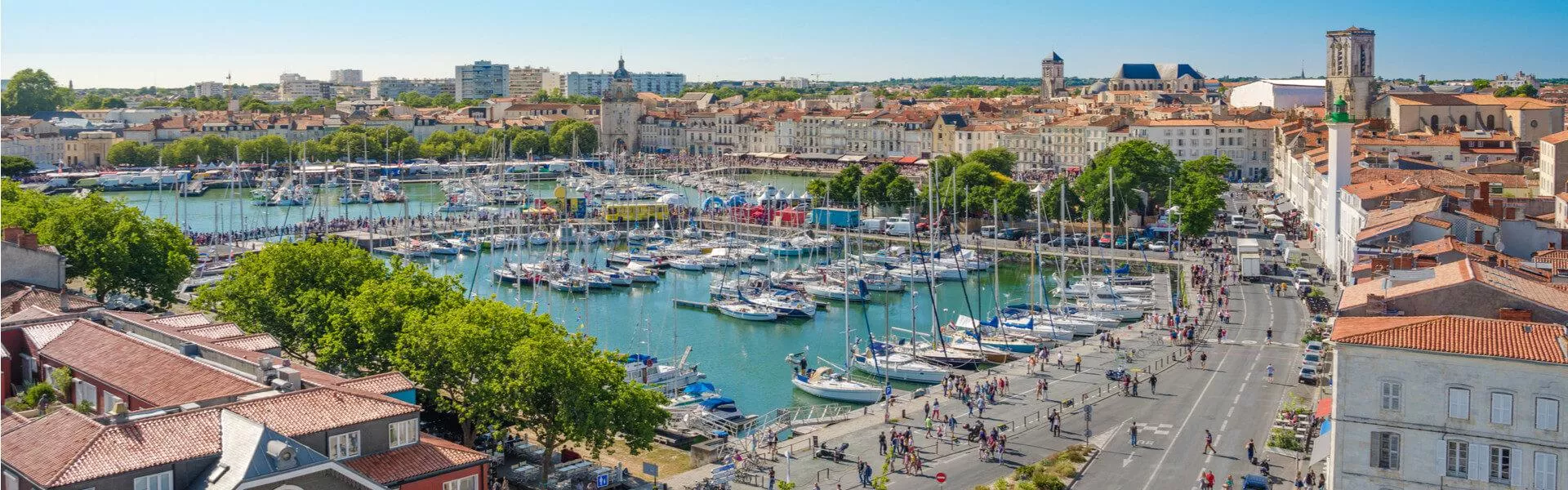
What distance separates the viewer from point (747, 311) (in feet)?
125

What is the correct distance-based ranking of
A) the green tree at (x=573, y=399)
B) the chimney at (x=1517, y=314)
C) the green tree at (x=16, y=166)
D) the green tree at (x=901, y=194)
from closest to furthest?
1. the green tree at (x=573, y=399)
2. the chimney at (x=1517, y=314)
3. the green tree at (x=901, y=194)
4. the green tree at (x=16, y=166)

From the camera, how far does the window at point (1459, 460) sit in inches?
635

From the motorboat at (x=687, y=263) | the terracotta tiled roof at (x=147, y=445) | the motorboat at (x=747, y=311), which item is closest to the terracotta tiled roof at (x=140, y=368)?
the terracotta tiled roof at (x=147, y=445)

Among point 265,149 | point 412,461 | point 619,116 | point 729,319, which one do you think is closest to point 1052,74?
point 619,116

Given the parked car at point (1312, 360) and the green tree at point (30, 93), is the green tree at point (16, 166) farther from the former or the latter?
the parked car at point (1312, 360)

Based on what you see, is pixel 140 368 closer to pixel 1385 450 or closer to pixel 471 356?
pixel 471 356

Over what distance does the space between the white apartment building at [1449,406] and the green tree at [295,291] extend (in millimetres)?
15094

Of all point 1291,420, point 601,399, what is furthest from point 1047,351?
point 601,399

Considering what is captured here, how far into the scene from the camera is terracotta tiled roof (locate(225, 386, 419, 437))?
1452cm

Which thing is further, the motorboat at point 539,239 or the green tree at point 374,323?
the motorboat at point 539,239

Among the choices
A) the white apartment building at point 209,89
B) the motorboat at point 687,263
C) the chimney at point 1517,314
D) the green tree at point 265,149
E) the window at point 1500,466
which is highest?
the white apartment building at point 209,89

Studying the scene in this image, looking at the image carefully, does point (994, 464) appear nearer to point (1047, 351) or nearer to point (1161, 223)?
point (1047, 351)

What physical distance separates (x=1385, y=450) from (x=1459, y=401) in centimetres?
100

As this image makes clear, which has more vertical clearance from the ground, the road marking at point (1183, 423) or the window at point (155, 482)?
the window at point (155, 482)
